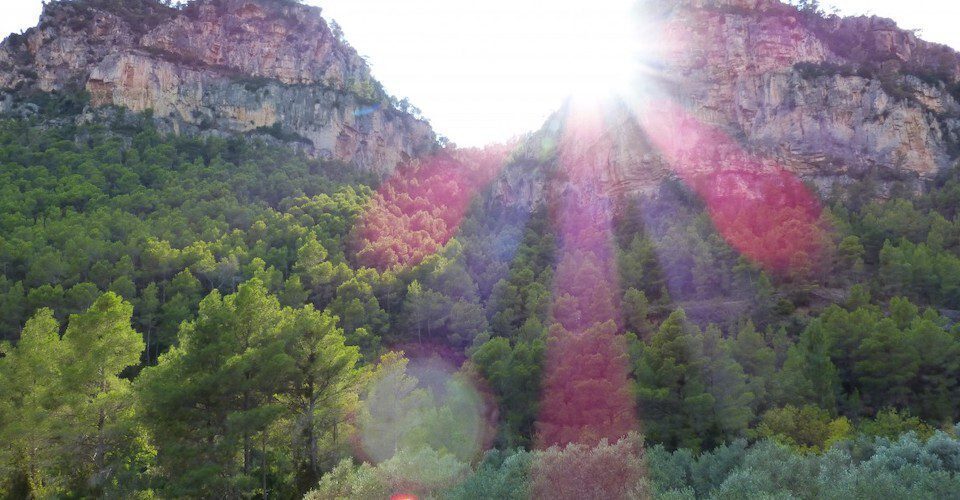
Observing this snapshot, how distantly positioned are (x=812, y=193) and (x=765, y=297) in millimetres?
23467

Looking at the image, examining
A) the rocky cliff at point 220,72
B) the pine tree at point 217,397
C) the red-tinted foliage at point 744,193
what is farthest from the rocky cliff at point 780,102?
the pine tree at point 217,397

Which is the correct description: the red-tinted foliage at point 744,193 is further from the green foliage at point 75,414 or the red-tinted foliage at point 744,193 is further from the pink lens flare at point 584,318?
the green foliage at point 75,414

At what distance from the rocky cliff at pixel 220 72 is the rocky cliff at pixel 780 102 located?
20.7m

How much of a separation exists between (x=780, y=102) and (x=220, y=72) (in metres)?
65.4

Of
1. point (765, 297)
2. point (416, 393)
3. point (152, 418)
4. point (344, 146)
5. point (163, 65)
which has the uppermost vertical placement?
point (163, 65)

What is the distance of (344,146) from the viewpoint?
7406 cm

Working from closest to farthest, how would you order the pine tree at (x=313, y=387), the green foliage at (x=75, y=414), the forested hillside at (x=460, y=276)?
the forested hillside at (x=460, y=276), the green foliage at (x=75, y=414), the pine tree at (x=313, y=387)

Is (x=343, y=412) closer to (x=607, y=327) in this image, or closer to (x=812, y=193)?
(x=607, y=327)

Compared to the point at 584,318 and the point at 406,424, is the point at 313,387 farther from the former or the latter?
the point at 584,318

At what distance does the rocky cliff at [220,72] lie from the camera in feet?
222

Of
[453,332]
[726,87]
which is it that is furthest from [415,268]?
[726,87]

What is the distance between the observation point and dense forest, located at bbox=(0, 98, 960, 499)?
15477 millimetres

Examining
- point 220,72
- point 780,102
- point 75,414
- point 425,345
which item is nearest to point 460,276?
point 425,345

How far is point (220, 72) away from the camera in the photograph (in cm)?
7438
